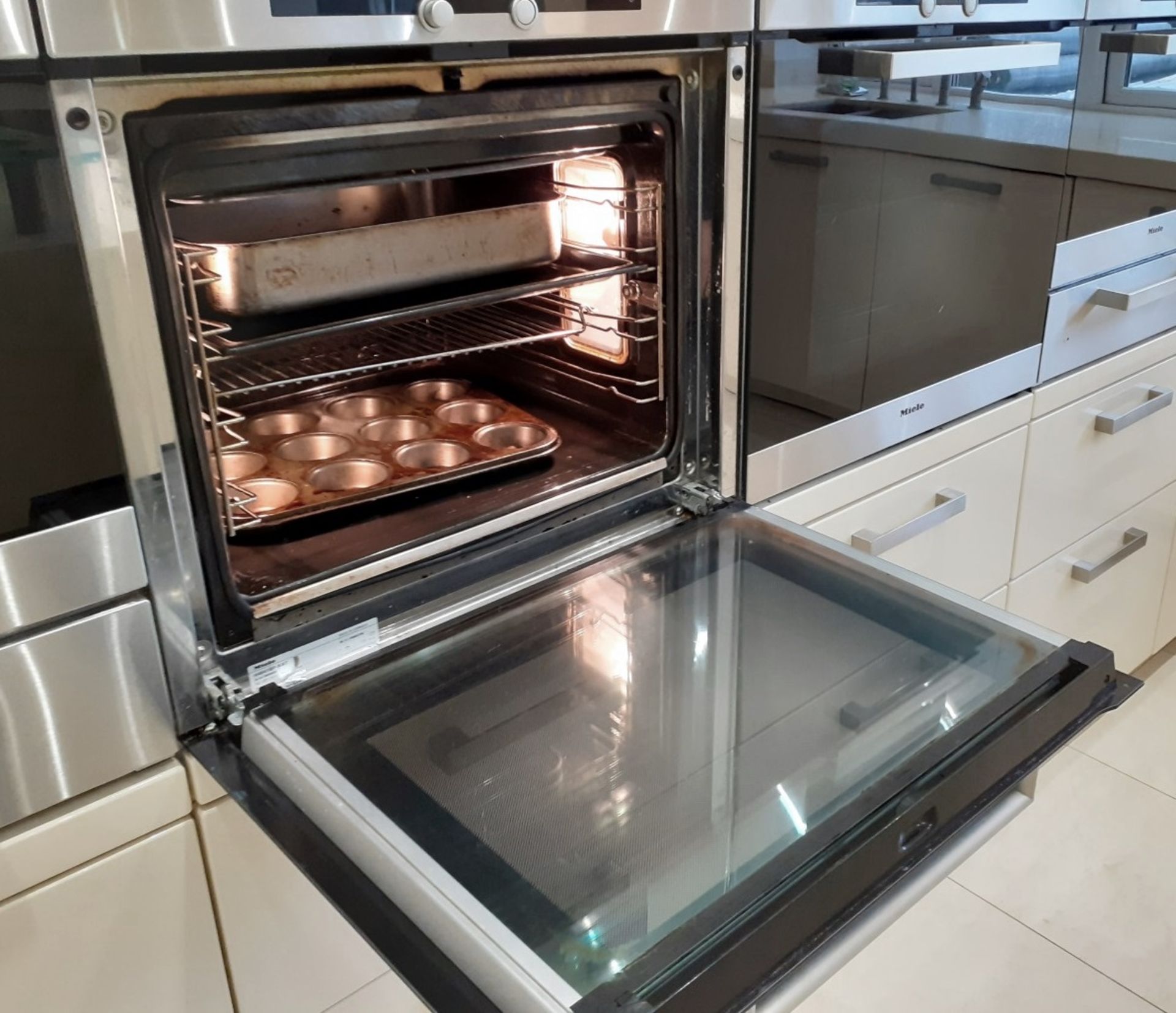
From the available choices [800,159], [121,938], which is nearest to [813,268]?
[800,159]

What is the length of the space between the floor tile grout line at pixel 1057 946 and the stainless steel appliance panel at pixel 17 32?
1.61m

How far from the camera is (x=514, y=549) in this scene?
1038 mm

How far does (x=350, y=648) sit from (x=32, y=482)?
0.99ft

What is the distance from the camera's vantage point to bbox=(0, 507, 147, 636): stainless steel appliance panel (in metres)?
0.72

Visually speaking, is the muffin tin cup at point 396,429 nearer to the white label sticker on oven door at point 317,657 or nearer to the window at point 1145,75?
the white label sticker on oven door at point 317,657

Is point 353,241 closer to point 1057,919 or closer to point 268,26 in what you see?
point 268,26

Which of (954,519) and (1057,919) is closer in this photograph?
(954,519)

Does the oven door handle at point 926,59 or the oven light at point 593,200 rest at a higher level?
the oven door handle at point 926,59

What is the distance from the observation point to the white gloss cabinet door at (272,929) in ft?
2.98

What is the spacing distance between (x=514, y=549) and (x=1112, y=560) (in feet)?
4.08

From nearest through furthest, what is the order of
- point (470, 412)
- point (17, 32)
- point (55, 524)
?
point (17, 32) → point (55, 524) → point (470, 412)

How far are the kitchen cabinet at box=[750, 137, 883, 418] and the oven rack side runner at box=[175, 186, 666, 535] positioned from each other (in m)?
0.12

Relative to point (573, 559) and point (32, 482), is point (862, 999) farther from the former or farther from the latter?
point (32, 482)

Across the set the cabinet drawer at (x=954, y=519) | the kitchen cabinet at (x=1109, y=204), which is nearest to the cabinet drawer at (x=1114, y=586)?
the cabinet drawer at (x=954, y=519)
